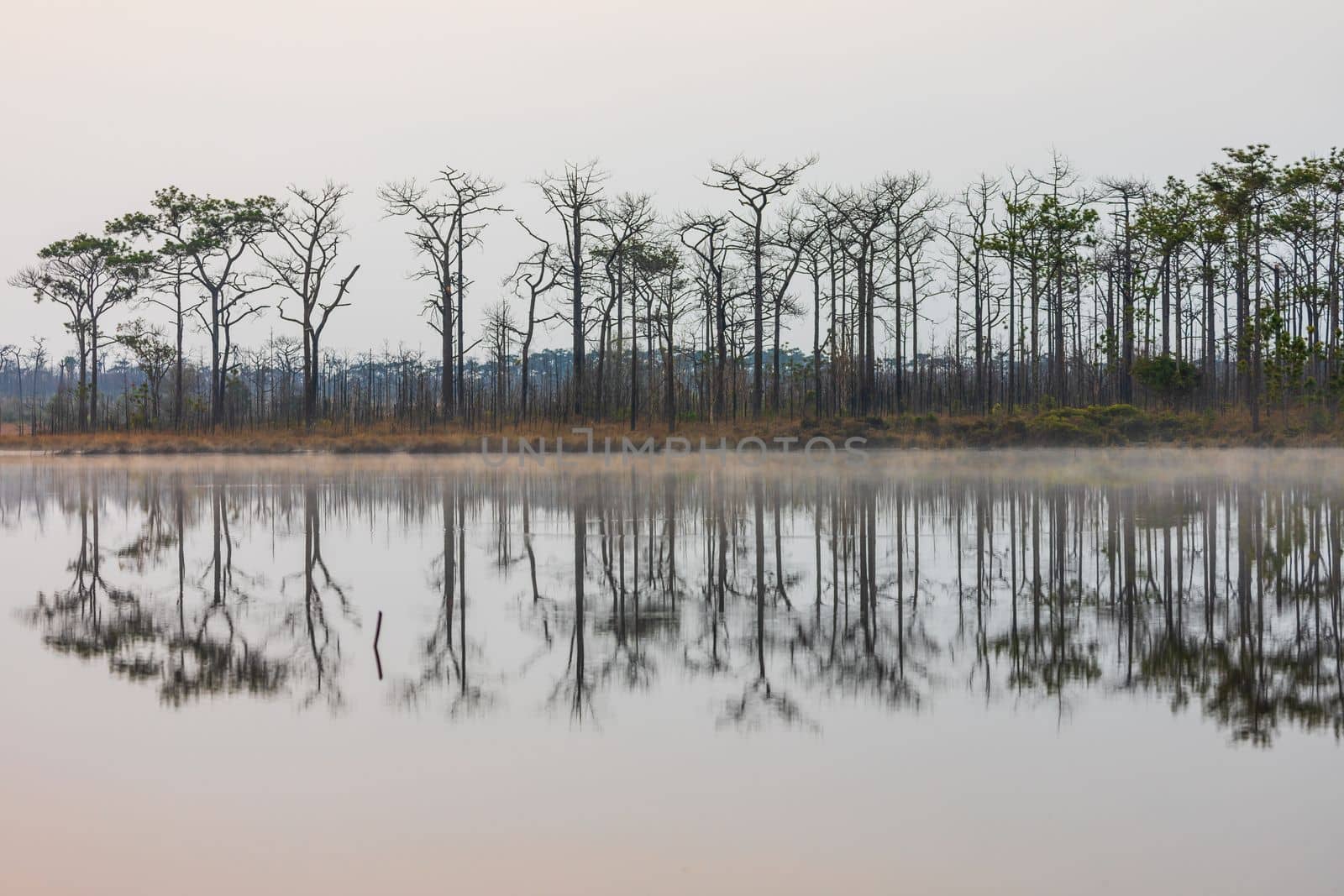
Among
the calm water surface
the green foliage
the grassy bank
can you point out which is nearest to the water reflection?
the calm water surface

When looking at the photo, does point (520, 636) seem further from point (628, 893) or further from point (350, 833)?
point (628, 893)

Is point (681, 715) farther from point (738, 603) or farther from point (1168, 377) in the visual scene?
point (1168, 377)

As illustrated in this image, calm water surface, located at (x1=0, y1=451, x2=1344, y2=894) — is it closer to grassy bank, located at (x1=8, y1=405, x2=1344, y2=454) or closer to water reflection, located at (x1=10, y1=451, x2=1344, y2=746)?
water reflection, located at (x1=10, y1=451, x2=1344, y2=746)

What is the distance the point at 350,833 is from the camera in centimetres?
414

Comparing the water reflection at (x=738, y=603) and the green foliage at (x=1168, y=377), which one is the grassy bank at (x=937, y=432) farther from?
the water reflection at (x=738, y=603)

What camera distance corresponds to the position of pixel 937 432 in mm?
36875

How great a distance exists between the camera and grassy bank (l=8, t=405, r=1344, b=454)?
1396 inches

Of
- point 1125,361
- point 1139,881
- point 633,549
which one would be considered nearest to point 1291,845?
point 1139,881

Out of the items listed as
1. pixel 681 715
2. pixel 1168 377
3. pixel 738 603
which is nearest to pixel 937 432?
pixel 1168 377

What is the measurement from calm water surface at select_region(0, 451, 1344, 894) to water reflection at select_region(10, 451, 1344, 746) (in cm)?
4

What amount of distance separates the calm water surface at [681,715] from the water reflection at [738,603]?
0.04 metres

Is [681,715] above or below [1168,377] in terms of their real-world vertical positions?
below

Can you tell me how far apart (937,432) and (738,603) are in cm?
2916

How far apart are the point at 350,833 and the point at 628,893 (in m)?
1.12
